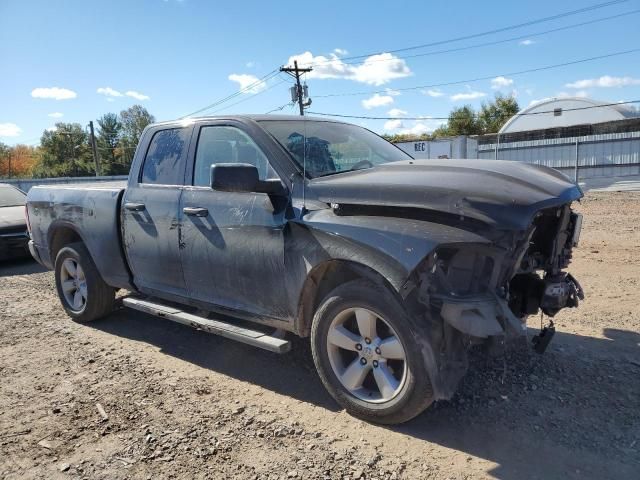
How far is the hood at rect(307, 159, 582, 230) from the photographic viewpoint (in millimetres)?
2729

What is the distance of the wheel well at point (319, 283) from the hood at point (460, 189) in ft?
1.37

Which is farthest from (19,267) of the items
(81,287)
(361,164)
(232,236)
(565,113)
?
(565,113)

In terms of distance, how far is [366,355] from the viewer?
317 centimetres

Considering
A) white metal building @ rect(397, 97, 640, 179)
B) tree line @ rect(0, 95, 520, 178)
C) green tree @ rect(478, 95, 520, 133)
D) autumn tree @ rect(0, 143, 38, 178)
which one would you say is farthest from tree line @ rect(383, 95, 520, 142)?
autumn tree @ rect(0, 143, 38, 178)

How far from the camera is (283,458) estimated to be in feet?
9.53

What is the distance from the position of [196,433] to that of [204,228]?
152 centimetres

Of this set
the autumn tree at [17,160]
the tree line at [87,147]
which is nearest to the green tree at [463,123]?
the tree line at [87,147]

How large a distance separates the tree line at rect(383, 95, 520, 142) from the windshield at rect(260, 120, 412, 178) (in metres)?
54.6

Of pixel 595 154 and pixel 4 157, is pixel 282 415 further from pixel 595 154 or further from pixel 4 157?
pixel 4 157

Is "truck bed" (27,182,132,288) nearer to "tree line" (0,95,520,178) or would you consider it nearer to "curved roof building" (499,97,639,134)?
"curved roof building" (499,97,639,134)

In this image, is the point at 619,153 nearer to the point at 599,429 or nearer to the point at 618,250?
the point at 618,250

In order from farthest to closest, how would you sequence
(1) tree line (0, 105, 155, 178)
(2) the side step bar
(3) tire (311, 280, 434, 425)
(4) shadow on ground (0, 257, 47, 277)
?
(1) tree line (0, 105, 155, 178) < (4) shadow on ground (0, 257, 47, 277) < (2) the side step bar < (3) tire (311, 280, 434, 425)

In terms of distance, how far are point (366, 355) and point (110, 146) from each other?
8756 centimetres

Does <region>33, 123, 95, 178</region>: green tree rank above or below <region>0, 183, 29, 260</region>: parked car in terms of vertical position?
above
